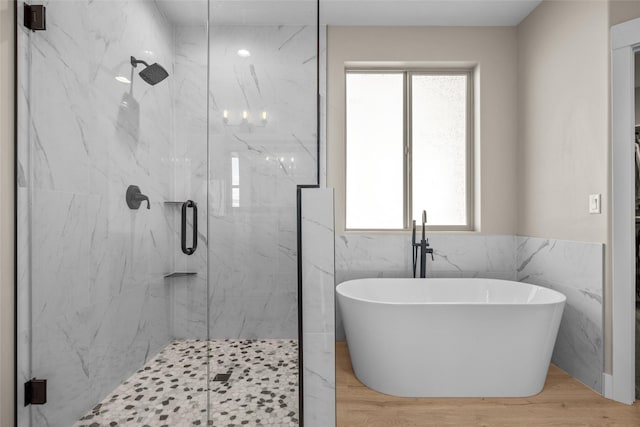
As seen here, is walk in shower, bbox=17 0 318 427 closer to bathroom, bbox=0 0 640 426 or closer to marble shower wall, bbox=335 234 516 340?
bathroom, bbox=0 0 640 426

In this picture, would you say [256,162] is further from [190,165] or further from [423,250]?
[423,250]

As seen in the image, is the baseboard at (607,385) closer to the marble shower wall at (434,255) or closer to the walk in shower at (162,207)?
the marble shower wall at (434,255)

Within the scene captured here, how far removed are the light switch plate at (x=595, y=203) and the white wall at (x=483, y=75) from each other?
869mm

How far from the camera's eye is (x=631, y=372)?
208 centimetres

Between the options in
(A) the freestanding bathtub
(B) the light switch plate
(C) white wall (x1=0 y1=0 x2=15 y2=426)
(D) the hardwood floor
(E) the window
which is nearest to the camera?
(C) white wall (x1=0 y1=0 x2=15 y2=426)

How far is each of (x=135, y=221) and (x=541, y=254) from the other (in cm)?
276

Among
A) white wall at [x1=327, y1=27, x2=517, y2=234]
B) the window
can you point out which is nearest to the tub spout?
the window

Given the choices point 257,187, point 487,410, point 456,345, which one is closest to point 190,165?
point 257,187

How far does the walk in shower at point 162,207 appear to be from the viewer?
1.52m

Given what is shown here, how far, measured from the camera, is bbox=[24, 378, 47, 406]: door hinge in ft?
5.02

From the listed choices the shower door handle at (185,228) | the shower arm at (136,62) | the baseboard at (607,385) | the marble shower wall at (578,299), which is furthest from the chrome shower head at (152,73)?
the baseboard at (607,385)

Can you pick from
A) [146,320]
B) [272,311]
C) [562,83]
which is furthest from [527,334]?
[146,320]

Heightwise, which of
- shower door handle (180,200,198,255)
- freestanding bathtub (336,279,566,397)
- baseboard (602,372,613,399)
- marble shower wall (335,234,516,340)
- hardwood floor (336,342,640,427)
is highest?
shower door handle (180,200,198,255)

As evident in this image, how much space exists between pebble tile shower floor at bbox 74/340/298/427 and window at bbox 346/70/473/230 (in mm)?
1874
